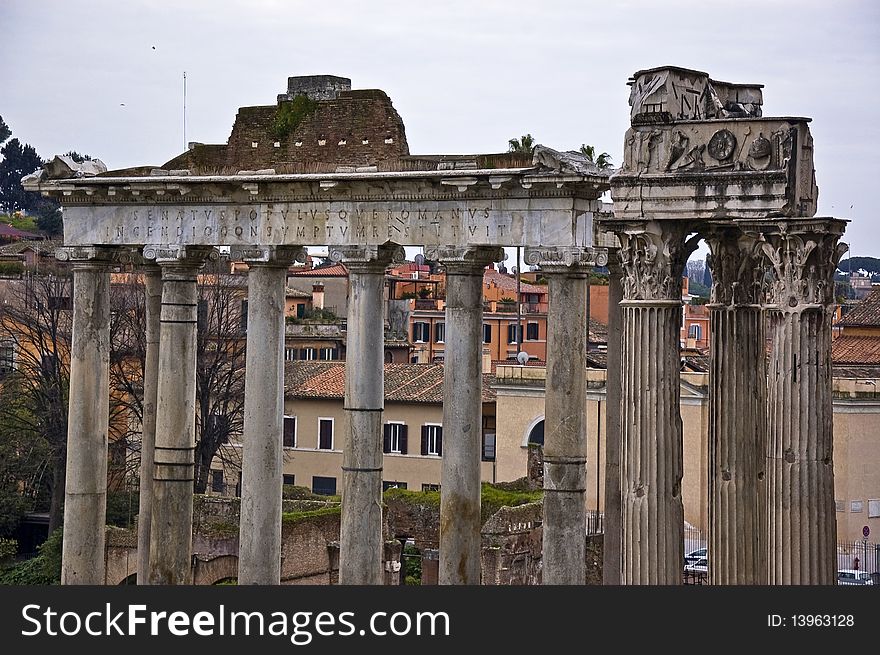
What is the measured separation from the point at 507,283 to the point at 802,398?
67.4m

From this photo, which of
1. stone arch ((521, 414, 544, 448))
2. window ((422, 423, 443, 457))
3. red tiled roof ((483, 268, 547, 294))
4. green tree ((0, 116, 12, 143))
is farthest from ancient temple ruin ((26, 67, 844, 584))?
green tree ((0, 116, 12, 143))

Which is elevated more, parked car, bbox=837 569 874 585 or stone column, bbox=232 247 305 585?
stone column, bbox=232 247 305 585

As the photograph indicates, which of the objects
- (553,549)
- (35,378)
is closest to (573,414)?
(553,549)

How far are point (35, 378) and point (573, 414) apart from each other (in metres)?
28.8

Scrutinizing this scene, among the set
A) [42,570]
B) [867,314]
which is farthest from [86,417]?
[867,314]

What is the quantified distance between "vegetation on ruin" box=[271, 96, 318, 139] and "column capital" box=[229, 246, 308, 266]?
174 centimetres

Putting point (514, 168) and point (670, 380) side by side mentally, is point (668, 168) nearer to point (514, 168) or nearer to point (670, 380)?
point (670, 380)

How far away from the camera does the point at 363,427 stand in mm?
23047

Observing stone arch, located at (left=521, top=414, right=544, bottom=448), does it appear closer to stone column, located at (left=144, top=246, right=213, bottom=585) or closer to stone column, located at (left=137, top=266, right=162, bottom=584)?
stone column, located at (left=137, top=266, right=162, bottom=584)

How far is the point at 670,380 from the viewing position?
14.0m

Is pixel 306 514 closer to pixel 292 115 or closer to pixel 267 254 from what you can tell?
pixel 267 254

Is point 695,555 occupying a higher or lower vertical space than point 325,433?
lower

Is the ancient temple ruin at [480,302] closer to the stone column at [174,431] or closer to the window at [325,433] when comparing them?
the stone column at [174,431]

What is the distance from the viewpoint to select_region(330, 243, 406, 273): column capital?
22672 mm
